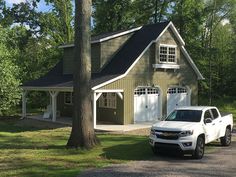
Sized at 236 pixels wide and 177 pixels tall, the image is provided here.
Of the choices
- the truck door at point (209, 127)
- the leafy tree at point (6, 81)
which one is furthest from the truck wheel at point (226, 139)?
the leafy tree at point (6, 81)

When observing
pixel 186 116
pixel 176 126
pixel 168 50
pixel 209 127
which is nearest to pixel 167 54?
pixel 168 50

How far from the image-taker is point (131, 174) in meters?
12.1

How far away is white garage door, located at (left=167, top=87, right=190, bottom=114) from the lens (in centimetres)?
3185

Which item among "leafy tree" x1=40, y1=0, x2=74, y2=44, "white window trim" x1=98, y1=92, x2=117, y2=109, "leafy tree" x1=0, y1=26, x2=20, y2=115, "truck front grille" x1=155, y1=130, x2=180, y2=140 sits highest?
"leafy tree" x1=40, y1=0, x2=74, y2=44

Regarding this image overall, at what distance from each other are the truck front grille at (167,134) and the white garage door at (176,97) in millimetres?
16681

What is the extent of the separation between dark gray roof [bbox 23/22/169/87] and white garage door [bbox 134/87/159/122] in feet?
6.87

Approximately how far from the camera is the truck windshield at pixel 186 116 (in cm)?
1616

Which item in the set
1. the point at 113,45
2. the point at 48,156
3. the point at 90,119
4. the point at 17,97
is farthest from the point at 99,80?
the point at 48,156

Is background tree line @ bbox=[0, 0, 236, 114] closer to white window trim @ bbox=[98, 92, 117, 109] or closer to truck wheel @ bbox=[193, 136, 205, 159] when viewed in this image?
white window trim @ bbox=[98, 92, 117, 109]

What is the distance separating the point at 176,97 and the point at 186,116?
52.6ft

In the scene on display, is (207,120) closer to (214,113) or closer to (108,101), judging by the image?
(214,113)

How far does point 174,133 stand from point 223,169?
241 cm

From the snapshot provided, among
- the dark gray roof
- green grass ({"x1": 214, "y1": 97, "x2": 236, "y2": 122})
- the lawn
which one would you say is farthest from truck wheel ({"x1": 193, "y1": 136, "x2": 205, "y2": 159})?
green grass ({"x1": 214, "y1": 97, "x2": 236, "y2": 122})

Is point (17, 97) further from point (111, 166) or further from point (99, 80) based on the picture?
point (111, 166)
